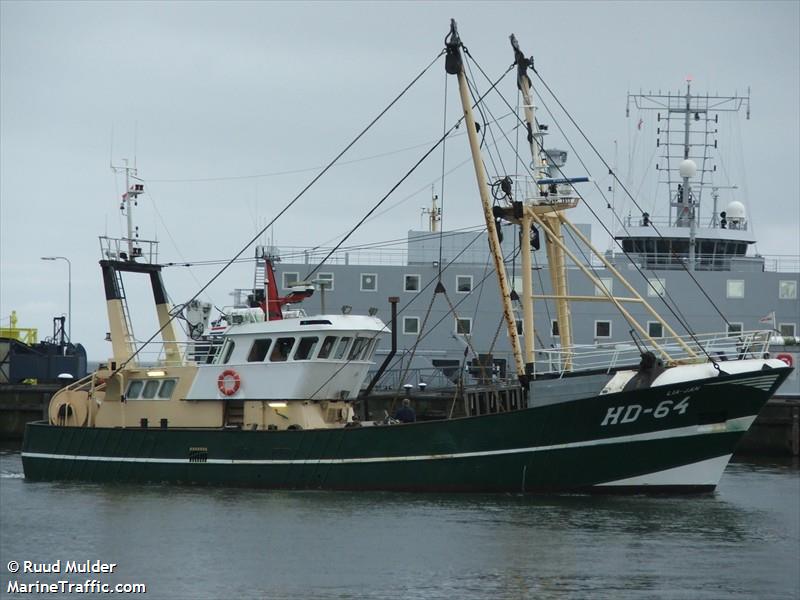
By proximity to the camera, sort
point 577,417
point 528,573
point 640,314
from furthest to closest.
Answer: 1. point 640,314
2. point 577,417
3. point 528,573

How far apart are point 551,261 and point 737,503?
725 centimetres

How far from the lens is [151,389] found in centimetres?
3278

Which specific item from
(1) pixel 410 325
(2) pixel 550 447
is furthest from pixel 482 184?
(1) pixel 410 325

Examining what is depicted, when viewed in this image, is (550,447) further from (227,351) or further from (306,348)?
(227,351)

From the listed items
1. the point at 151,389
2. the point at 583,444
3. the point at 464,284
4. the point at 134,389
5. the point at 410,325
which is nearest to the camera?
the point at 583,444

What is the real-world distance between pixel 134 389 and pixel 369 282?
1800 cm

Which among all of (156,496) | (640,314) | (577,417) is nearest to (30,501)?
(156,496)

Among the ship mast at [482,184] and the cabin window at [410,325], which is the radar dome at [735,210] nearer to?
the cabin window at [410,325]

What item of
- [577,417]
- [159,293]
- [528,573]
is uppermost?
[159,293]

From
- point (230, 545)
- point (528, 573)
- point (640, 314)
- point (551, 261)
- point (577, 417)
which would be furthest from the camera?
point (640, 314)

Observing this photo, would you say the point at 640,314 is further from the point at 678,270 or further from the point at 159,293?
the point at 159,293

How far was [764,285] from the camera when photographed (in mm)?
49469

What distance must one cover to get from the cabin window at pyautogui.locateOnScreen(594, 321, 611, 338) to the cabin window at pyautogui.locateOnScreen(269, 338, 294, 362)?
2021 centimetres

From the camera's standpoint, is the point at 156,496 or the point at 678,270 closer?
the point at 156,496
